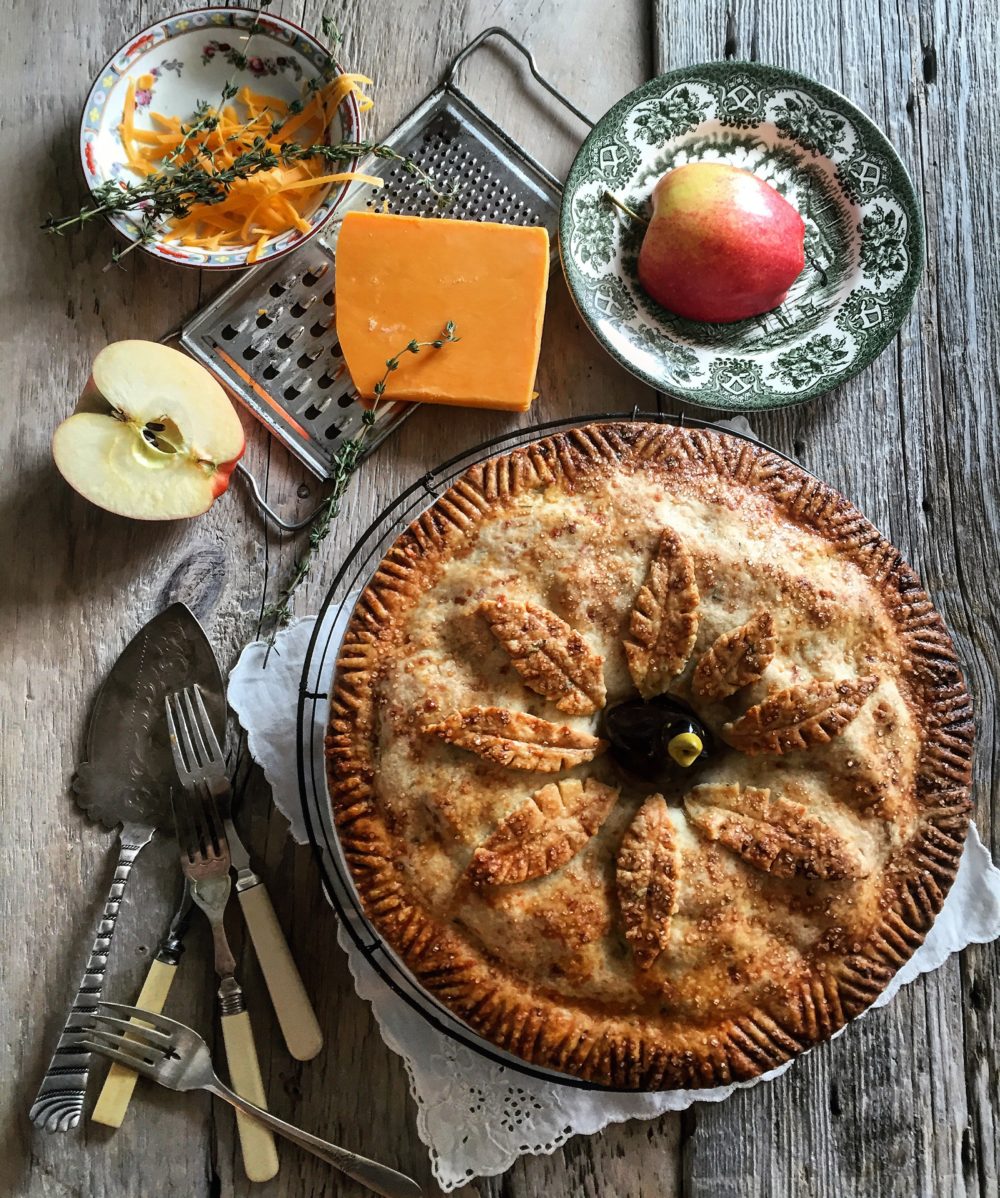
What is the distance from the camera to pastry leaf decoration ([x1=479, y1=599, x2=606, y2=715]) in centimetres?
200

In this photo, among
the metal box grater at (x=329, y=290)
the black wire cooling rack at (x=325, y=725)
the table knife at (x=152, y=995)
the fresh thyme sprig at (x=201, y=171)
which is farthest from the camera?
the metal box grater at (x=329, y=290)

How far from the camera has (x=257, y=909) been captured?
2.38 meters

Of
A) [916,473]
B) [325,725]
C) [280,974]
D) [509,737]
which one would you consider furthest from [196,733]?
[916,473]

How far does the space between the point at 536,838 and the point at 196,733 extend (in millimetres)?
902

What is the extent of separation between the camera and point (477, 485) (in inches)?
85.3

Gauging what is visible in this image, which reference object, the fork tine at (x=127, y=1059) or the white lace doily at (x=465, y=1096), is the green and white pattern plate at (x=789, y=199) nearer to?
the white lace doily at (x=465, y=1096)

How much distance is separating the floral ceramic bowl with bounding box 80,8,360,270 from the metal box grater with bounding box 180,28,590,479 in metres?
0.12

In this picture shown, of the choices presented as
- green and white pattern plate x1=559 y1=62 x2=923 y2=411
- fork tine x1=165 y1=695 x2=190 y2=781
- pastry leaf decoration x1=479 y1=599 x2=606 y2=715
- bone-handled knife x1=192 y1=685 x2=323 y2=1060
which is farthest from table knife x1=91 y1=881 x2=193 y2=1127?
green and white pattern plate x1=559 y1=62 x2=923 y2=411

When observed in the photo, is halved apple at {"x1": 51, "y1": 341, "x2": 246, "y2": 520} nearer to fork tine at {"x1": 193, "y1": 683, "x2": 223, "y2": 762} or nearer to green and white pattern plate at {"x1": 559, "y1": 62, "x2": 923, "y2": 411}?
fork tine at {"x1": 193, "y1": 683, "x2": 223, "y2": 762}

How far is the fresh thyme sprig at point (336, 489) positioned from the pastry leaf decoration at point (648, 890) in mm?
1014

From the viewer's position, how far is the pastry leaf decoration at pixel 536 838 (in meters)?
1.95

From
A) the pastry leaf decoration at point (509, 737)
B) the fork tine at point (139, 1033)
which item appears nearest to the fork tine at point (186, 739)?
the fork tine at point (139, 1033)

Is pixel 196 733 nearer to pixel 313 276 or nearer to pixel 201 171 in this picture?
pixel 313 276

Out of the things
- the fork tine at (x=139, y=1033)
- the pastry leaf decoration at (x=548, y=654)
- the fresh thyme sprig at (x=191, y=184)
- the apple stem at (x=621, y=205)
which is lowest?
the fork tine at (x=139, y=1033)
